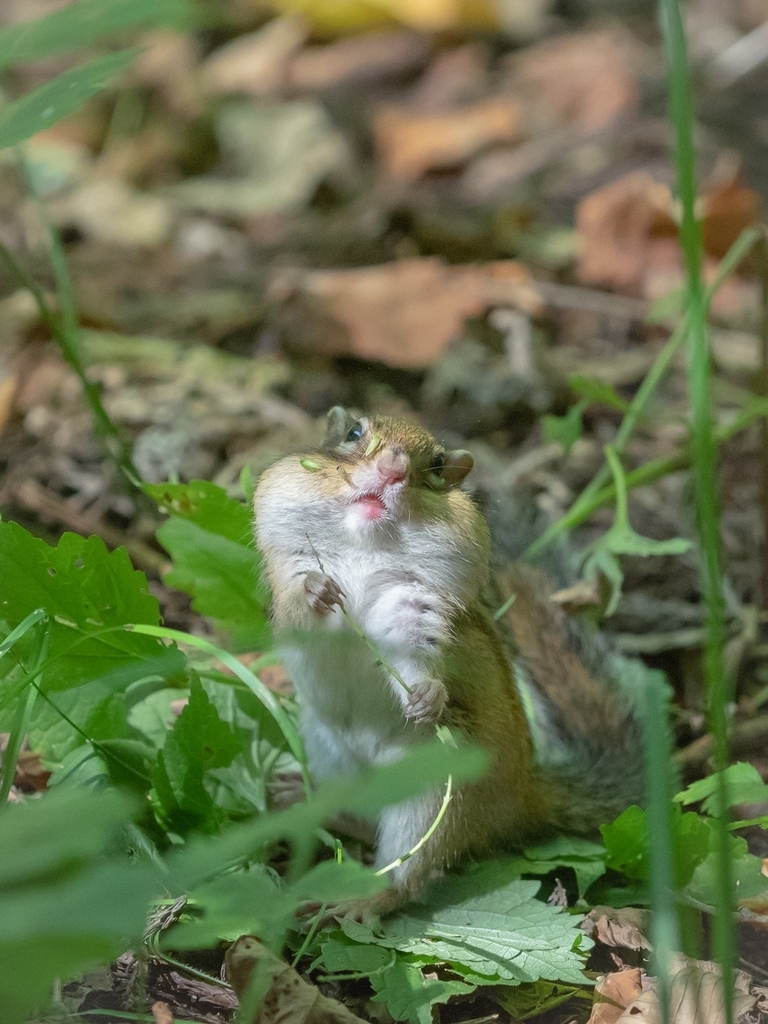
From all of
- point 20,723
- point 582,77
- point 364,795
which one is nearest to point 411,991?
point 20,723

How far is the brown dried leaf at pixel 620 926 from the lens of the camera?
246cm

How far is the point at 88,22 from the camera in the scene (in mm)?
1620

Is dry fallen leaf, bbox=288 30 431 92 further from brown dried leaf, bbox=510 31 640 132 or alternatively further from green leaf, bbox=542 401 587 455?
green leaf, bbox=542 401 587 455

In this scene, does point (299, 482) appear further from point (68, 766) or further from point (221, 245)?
point (221, 245)

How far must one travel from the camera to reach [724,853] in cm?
146

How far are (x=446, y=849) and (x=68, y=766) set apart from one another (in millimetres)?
896

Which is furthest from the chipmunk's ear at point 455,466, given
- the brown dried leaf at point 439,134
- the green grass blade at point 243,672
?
the brown dried leaf at point 439,134

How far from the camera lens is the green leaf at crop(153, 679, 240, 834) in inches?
96.4

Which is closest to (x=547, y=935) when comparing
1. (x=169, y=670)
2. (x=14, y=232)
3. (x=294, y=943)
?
(x=294, y=943)

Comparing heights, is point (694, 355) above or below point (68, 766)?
above

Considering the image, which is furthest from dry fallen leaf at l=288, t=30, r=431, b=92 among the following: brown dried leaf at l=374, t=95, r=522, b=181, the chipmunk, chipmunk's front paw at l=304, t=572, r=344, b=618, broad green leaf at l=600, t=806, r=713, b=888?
broad green leaf at l=600, t=806, r=713, b=888

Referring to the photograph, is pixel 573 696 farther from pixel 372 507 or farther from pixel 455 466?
pixel 372 507

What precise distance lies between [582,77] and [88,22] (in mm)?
6327

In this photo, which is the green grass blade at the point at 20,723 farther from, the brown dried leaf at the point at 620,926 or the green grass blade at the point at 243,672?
the brown dried leaf at the point at 620,926
